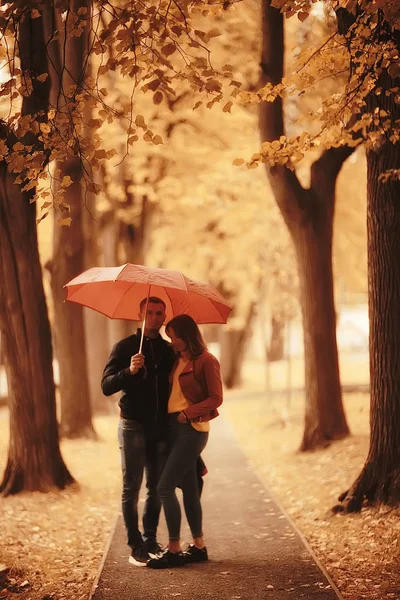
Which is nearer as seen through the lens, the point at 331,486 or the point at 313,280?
the point at 331,486

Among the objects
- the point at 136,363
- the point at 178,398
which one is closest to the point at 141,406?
the point at 178,398

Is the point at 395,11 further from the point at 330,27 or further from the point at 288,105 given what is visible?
the point at 288,105

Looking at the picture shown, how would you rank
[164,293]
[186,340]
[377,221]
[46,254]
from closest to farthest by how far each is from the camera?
[186,340] → [164,293] → [377,221] → [46,254]

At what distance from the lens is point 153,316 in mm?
6500

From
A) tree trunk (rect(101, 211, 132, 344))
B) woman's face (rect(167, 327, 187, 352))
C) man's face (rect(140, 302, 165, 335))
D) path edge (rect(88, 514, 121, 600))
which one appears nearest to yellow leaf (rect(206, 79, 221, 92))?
man's face (rect(140, 302, 165, 335))

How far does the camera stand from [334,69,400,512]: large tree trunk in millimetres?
7910

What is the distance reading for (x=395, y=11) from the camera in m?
5.49

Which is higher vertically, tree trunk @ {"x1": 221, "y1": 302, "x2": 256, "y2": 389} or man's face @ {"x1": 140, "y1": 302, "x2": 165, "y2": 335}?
man's face @ {"x1": 140, "y1": 302, "x2": 165, "y2": 335}

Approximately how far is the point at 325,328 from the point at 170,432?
6297mm

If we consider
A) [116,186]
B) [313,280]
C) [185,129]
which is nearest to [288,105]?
[185,129]

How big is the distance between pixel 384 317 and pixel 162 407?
9.04 ft

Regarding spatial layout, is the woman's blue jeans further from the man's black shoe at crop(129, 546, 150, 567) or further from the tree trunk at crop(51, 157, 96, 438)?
the tree trunk at crop(51, 157, 96, 438)

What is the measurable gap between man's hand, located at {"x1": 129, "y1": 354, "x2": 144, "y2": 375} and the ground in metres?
1.72

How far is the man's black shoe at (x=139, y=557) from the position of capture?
6489mm
